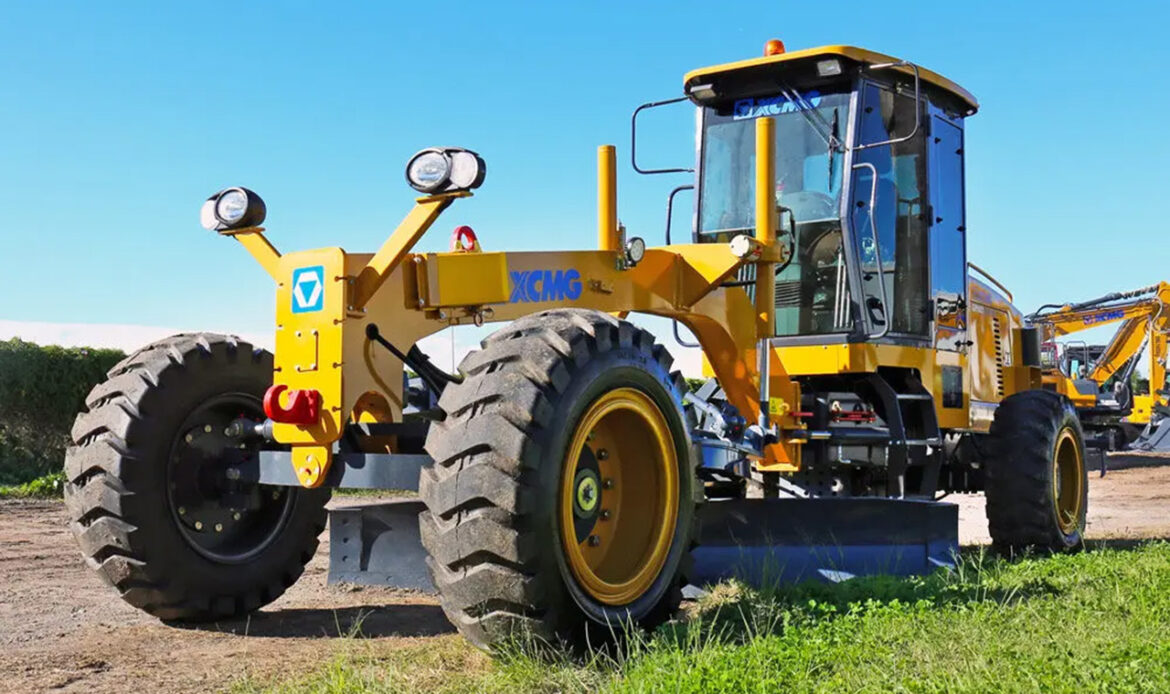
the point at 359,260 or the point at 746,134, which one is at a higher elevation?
the point at 746,134

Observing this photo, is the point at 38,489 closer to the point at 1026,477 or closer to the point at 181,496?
the point at 181,496

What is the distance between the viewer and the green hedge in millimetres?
15211

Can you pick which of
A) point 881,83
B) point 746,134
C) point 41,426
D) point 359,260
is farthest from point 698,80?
point 41,426

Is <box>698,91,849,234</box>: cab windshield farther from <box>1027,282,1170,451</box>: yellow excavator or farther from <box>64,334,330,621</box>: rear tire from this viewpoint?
<box>1027,282,1170,451</box>: yellow excavator

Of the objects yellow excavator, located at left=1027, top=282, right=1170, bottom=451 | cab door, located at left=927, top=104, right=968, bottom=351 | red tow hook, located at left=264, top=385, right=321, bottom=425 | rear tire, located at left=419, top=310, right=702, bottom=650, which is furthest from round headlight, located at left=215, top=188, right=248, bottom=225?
yellow excavator, located at left=1027, top=282, right=1170, bottom=451

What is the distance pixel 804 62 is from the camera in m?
8.07

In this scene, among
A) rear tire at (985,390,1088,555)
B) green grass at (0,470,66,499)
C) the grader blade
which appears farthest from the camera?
green grass at (0,470,66,499)

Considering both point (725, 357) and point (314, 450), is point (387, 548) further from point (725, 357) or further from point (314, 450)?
point (725, 357)

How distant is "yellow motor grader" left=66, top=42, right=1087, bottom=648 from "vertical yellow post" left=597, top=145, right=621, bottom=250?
0.03 m

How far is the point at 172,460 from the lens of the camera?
5.58 metres

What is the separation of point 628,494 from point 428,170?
63.6 inches

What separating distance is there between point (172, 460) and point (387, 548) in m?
1.10

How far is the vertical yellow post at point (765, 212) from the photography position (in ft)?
22.2

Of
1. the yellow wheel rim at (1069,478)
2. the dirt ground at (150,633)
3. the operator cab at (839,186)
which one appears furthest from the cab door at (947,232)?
the dirt ground at (150,633)
